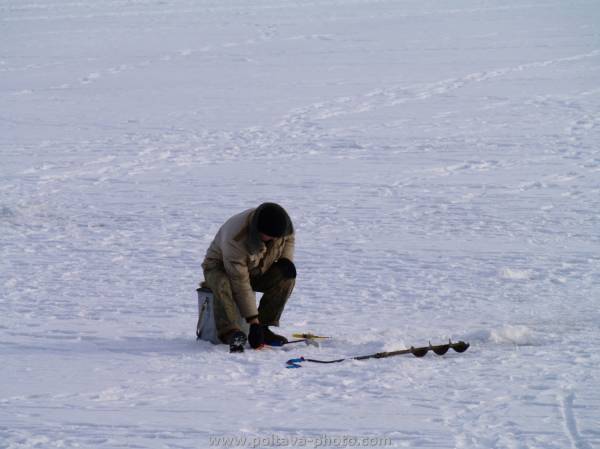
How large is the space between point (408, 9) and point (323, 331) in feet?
73.8

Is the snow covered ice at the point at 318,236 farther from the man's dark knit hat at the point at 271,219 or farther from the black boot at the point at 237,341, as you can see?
the man's dark knit hat at the point at 271,219

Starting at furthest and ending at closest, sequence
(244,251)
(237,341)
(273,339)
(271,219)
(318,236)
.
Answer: (318,236) → (273,339) → (237,341) → (244,251) → (271,219)

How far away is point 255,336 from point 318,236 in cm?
301

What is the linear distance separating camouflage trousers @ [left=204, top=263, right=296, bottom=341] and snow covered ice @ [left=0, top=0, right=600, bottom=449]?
0.18 meters

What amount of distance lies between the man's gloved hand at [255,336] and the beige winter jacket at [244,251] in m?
0.08

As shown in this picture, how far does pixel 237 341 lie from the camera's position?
201 inches

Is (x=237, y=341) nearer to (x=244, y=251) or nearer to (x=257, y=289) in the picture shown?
(x=257, y=289)

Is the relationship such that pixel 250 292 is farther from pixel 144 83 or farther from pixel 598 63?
pixel 598 63

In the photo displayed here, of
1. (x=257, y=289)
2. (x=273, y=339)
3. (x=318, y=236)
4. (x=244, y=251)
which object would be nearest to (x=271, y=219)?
(x=244, y=251)

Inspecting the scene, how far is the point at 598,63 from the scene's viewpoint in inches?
677

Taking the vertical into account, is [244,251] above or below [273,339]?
above

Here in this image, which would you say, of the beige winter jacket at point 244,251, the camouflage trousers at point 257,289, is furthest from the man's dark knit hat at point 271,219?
the camouflage trousers at point 257,289

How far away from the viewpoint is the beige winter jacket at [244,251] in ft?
16.1

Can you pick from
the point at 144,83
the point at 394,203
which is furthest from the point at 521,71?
the point at 394,203
